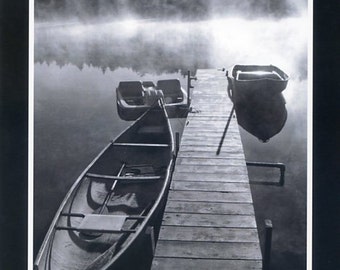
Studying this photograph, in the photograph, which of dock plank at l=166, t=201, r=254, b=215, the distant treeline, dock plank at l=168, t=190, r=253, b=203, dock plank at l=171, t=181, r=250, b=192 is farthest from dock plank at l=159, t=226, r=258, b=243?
the distant treeline

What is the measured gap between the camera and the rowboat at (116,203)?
2.38m

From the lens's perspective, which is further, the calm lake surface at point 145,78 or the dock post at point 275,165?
Result: the dock post at point 275,165

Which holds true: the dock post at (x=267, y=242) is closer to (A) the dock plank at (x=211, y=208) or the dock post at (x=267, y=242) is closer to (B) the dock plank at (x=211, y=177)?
(A) the dock plank at (x=211, y=208)

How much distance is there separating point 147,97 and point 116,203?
1.09 metres

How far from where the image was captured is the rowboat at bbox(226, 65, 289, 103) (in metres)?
2.66

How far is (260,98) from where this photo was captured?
3000 millimetres

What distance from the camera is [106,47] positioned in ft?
9.31

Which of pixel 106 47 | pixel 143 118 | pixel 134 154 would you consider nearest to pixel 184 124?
pixel 143 118

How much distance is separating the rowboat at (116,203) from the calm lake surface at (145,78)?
0.14 meters

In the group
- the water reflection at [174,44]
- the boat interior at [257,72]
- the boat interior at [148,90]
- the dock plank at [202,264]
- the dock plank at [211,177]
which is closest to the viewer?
the dock plank at [202,264]

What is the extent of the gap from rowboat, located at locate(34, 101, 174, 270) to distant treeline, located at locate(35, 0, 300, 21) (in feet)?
3.77
